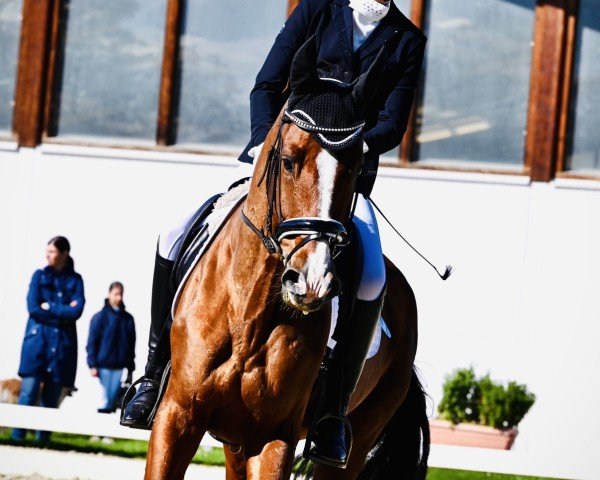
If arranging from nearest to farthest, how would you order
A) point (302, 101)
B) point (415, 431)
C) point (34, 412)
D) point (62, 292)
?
point (302, 101)
point (415, 431)
point (34, 412)
point (62, 292)

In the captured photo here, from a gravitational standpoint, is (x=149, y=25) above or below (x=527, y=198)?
above

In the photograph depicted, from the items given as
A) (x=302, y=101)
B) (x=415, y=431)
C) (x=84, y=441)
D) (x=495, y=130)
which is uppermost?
(x=495, y=130)

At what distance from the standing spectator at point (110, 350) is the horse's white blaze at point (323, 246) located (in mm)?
7621

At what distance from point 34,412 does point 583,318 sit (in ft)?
21.1

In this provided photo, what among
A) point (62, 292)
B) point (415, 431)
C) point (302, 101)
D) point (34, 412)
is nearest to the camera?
point (302, 101)

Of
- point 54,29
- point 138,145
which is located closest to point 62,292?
point 138,145

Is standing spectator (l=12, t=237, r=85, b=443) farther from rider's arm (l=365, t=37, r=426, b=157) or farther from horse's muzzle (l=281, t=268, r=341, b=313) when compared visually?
horse's muzzle (l=281, t=268, r=341, b=313)

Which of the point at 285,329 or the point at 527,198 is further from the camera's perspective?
the point at 527,198

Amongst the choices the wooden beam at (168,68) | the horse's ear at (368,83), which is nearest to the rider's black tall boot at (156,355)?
the horse's ear at (368,83)

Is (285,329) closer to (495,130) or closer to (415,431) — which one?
(415,431)

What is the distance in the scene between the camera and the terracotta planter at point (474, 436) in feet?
37.3

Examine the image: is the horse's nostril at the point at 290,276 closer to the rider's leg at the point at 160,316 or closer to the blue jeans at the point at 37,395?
the rider's leg at the point at 160,316

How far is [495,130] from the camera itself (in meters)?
13.5

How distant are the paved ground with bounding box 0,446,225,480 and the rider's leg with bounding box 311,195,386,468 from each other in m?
4.07
